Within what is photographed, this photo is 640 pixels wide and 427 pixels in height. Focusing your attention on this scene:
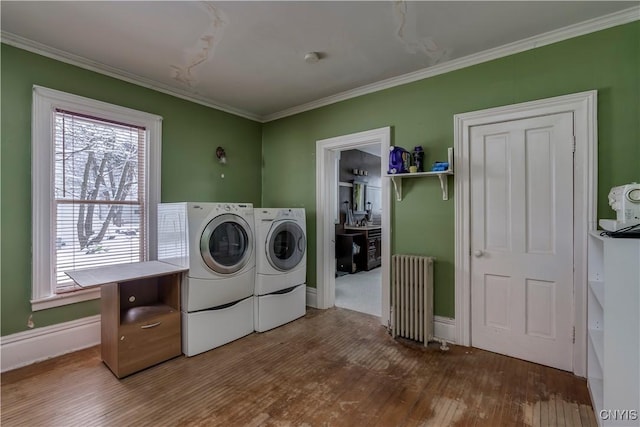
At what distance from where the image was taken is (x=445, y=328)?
286 cm

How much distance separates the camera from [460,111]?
278cm

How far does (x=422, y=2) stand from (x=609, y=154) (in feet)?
5.64

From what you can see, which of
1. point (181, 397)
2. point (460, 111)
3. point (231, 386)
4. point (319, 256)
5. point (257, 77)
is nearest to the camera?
point (181, 397)

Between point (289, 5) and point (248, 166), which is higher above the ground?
point (289, 5)

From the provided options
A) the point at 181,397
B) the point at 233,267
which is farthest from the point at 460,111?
the point at 181,397

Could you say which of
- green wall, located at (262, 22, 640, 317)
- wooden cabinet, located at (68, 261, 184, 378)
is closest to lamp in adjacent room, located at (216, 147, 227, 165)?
green wall, located at (262, 22, 640, 317)

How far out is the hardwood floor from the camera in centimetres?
182

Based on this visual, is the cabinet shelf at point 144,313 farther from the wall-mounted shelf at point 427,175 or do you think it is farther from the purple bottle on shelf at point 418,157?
the purple bottle on shelf at point 418,157

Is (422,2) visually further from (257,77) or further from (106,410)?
(106,410)

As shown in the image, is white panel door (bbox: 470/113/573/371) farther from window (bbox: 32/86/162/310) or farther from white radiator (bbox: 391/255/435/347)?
window (bbox: 32/86/162/310)

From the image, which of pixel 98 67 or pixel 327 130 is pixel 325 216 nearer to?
pixel 327 130

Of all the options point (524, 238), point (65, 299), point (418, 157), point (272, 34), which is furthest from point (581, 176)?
point (65, 299)

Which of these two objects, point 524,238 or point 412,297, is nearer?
point 524,238

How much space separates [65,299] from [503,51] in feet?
14.3
